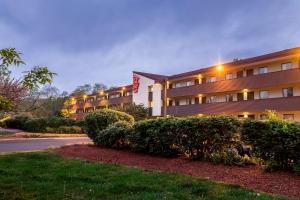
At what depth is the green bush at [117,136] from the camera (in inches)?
630

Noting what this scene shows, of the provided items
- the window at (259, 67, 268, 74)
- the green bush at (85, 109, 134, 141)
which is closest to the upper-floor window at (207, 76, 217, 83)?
the window at (259, 67, 268, 74)

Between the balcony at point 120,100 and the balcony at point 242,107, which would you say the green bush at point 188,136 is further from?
the balcony at point 120,100

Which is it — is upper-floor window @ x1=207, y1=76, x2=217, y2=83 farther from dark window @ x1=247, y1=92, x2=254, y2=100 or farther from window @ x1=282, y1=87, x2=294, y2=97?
window @ x1=282, y1=87, x2=294, y2=97

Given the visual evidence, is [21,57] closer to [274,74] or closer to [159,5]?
[159,5]

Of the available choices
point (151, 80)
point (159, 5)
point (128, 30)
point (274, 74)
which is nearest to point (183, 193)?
point (159, 5)

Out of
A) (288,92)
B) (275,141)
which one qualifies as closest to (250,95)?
(288,92)

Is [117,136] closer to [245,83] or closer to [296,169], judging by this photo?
[296,169]

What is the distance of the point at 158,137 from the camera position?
13227mm

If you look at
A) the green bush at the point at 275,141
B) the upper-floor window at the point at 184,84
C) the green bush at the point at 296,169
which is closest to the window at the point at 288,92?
the upper-floor window at the point at 184,84

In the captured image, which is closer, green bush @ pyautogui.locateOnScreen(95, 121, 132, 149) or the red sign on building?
green bush @ pyautogui.locateOnScreen(95, 121, 132, 149)

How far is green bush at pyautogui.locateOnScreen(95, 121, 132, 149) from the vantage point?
16.0m

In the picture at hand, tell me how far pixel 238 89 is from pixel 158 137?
24538 mm

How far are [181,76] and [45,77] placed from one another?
1596 inches

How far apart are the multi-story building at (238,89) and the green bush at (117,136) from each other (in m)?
11.6
